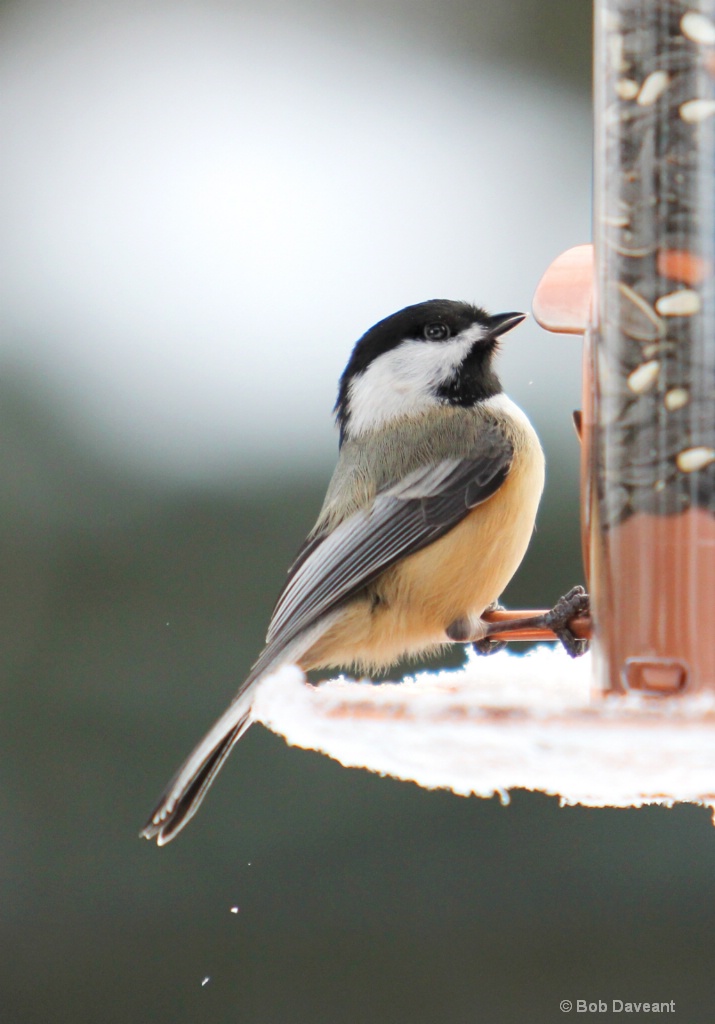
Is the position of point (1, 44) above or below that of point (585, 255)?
above

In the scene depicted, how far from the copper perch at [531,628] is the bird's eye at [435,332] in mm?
530

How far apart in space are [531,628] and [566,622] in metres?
0.10

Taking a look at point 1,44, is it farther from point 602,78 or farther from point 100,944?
point 602,78

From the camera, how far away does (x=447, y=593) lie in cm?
194

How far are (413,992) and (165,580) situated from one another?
1665mm

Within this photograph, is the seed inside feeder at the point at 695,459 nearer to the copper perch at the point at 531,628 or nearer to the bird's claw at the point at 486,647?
the copper perch at the point at 531,628

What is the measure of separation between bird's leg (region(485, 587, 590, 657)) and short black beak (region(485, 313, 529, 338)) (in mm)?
550

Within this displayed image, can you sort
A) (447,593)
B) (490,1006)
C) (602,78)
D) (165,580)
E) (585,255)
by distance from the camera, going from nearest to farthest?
(602,78)
(585,255)
(447,593)
(490,1006)
(165,580)

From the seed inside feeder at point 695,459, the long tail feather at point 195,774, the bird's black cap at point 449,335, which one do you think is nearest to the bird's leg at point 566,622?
the seed inside feeder at point 695,459

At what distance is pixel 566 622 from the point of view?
170 cm

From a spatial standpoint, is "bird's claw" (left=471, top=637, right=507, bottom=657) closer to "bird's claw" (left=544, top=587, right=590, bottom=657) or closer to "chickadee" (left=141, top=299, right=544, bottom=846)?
"chickadee" (left=141, top=299, right=544, bottom=846)

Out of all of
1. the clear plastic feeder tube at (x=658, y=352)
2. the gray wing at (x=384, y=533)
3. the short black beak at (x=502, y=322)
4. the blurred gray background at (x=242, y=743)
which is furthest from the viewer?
the blurred gray background at (x=242, y=743)

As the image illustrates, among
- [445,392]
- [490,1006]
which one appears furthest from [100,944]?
[445,392]

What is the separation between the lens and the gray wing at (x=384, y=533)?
1.83 meters
